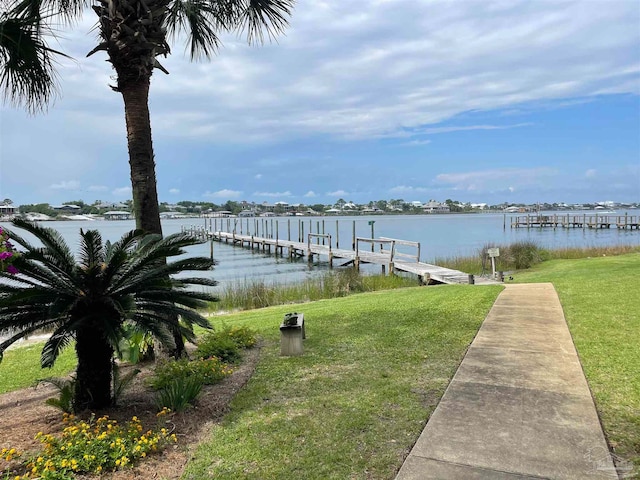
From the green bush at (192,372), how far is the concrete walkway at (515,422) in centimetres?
255

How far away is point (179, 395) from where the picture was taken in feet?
14.4

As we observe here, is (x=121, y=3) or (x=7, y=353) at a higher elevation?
(x=121, y=3)

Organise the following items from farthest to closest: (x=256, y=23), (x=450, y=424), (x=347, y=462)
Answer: (x=256, y=23)
(x=450, y=424)
(x=347, y=462)

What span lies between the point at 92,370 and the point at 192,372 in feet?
3.87

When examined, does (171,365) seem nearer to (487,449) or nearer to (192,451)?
(192,451)

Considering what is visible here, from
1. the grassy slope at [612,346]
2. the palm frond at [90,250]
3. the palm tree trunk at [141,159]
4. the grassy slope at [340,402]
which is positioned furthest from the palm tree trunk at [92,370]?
the grassy slope at [612,346]

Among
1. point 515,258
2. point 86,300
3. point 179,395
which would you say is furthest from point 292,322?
point 515,258

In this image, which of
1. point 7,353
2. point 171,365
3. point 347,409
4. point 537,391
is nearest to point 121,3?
point 171,365

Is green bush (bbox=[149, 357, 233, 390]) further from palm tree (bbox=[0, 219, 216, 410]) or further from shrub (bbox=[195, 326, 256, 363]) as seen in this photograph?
palm tree (bbox=[0, 219, 216, 410])

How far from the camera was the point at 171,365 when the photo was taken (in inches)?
212

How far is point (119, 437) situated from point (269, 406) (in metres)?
1.40

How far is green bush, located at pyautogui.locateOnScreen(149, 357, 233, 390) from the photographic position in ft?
16.5

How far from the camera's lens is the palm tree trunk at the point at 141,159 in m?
6.05

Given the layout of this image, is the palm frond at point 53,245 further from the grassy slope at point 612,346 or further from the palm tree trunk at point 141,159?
the grassy slope at point 612,346
